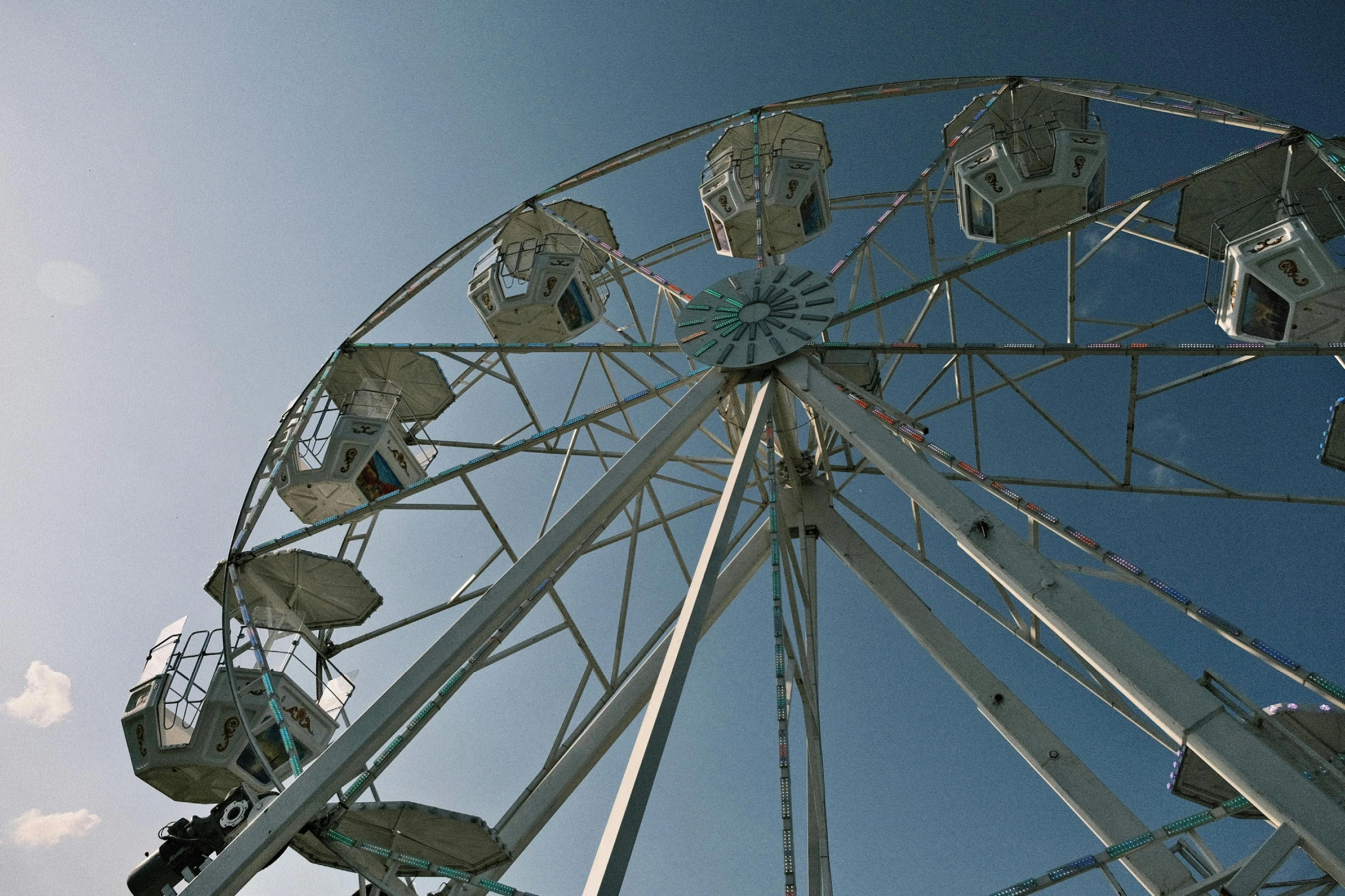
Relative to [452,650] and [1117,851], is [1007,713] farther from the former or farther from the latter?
[452,650]

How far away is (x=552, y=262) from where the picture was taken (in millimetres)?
15055

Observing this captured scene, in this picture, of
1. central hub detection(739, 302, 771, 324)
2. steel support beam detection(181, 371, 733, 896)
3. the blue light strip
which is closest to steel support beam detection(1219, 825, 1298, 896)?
steel support beam detection(181, 371, 733, 896)

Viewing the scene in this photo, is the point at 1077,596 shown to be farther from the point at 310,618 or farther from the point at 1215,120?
the point at 310,618

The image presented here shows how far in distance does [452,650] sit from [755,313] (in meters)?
5.11

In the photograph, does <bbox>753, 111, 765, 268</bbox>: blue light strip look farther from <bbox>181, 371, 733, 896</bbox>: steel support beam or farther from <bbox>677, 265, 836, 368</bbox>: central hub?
<bbox>181, 371, 733, 896</bbox>: steel support beam

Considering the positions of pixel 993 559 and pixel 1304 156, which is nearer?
pixel 993 559

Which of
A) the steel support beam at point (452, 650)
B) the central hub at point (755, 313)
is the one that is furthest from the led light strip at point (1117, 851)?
the central hub at point (755, 313)

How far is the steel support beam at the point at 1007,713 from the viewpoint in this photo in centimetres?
794

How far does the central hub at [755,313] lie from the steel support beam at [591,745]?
10.1ft

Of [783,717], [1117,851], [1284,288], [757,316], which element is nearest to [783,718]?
[783,717]

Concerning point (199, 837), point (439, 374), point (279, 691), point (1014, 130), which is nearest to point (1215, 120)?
point (1014, 130)

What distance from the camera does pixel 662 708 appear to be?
6594 mm

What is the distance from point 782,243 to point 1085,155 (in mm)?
4310

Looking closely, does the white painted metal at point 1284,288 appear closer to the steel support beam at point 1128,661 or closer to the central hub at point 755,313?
the steel support beam at point 1128,661
